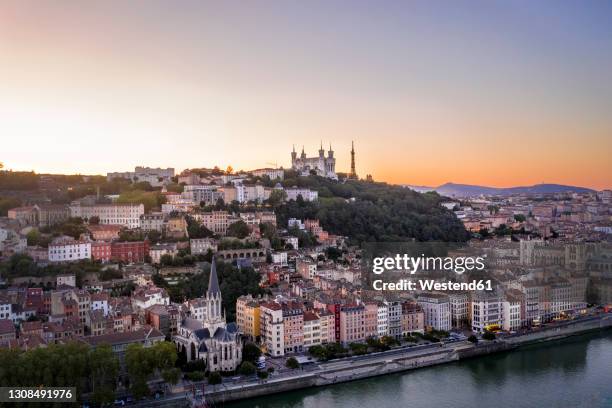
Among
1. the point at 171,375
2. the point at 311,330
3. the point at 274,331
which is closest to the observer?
the point at 171,375

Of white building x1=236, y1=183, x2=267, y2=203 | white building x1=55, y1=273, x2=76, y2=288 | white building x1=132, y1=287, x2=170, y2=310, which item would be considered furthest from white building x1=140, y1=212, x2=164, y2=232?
white building x1=132, y1=287, x2=170, y2=310

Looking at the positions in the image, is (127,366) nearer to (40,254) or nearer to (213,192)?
(40,254)

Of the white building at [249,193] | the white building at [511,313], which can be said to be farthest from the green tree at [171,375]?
the white building at [249,193]

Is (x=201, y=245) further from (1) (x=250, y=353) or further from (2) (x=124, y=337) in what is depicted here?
(2) (x=124, y=337)

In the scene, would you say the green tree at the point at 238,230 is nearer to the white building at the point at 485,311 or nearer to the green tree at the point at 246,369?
the white building at the point at 485,311

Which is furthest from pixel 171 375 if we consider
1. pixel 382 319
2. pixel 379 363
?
pixel 382 319
